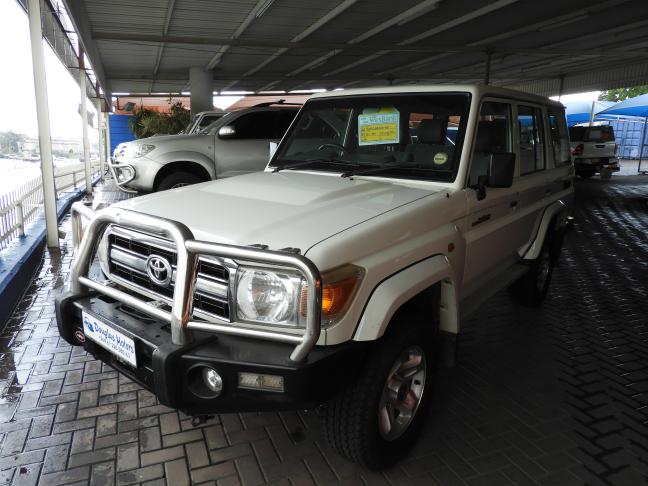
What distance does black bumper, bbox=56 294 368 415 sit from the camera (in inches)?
74.2

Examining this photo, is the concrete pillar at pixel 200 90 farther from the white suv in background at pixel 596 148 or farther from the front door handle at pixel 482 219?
the front door handle at pixel 482 219

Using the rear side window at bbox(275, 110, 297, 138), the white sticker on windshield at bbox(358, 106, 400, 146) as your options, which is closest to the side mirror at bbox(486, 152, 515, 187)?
the white sticker on windshield at bbox(358, 106, 400, 146)

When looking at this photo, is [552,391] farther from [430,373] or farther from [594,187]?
[594,187]

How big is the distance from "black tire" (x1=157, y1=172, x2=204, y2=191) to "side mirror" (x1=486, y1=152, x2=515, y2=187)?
584cm

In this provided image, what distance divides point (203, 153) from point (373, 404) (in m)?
6.76

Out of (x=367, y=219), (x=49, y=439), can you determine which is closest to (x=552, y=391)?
(x=367, y=219)

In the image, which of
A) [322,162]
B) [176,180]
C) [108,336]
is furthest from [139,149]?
[108,336]

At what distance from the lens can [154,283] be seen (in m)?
2.32

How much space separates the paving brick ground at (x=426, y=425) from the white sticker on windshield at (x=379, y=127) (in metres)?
1.71

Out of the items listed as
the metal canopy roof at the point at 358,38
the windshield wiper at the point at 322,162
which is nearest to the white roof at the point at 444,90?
the windshield wiper at the point at 322,162

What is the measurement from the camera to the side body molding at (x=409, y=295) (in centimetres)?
203

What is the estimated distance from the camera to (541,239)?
4113 millimetres

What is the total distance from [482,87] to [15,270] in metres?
4.59

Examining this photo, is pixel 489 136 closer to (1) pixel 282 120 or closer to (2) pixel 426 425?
(2) pixel 426 425
